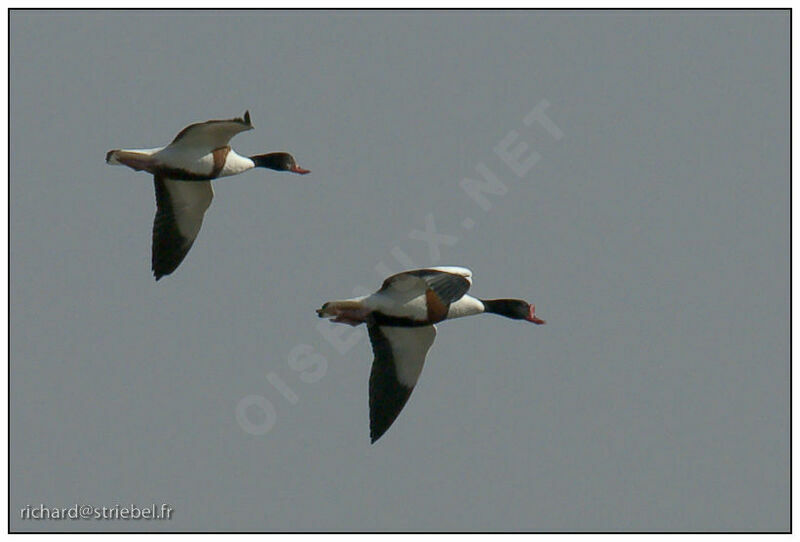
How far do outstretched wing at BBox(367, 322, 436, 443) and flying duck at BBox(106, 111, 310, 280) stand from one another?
2.34m

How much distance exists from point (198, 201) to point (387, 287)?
2.83m

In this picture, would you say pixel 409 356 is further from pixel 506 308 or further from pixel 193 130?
pixel 193 130

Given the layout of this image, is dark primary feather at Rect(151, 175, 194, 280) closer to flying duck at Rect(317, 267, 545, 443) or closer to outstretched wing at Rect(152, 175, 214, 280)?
outstretched wing at Rect(152, 175, 214, 280)

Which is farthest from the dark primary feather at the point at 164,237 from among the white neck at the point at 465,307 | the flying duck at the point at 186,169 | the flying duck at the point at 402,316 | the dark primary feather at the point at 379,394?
the white neck at the point at 465,307

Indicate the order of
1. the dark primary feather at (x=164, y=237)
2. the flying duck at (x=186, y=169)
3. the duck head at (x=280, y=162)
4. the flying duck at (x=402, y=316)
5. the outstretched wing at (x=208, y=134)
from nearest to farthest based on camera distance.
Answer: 1. the flying duck at (x=402, y=316)
2. the outstretched wing at (x=208, y=134)
3. the flying duck at (x=186, y=169)
4. the dark primary feather at (x=164, y=237)
5. the duck head at (x=280, y=162)

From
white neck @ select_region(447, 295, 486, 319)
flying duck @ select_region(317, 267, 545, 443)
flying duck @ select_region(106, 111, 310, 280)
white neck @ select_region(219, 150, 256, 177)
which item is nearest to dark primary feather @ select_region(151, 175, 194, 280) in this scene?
flying duck @ select_region(106, 111, 310, 280)

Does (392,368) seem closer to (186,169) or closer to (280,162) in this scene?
(280,162)

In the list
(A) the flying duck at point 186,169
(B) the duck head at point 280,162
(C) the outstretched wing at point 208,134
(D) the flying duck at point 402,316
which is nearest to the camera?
(D) the flying duck at point 402,316

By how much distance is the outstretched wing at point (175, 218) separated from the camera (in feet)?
80.5

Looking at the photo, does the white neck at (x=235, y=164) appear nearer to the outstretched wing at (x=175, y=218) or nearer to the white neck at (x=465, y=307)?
the outstretched wing at (x=175, y=218)

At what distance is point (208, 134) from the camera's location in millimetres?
23781

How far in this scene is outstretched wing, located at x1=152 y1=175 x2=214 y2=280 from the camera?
80.5ft

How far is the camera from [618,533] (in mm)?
22906

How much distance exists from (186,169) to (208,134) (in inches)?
20.8
